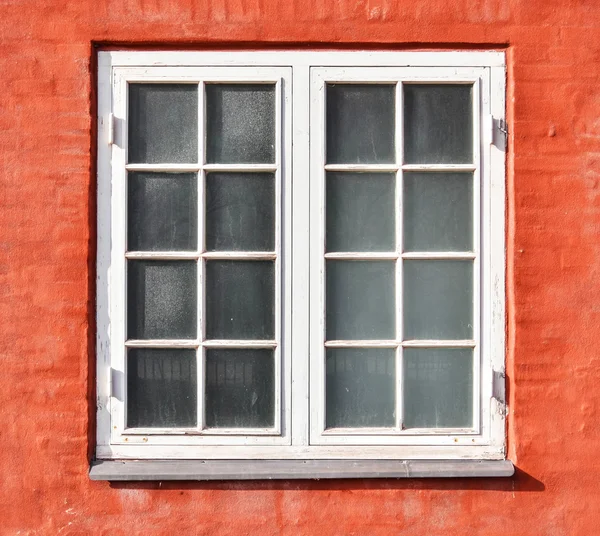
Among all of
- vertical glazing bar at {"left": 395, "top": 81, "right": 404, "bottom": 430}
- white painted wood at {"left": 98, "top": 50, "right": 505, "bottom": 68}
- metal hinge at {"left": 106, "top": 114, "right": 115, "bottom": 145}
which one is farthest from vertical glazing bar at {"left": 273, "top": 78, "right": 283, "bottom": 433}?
metal hinge at {"left": 106, "top": 114, "right": 115, "bottom": 145}

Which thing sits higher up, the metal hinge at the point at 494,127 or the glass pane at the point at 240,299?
the metal hinge at the point at 494,127

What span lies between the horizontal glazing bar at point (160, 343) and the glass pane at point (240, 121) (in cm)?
79

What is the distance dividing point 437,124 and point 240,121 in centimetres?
85

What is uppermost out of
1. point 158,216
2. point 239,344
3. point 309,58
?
point 309,58

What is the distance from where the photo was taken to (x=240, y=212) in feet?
10.2

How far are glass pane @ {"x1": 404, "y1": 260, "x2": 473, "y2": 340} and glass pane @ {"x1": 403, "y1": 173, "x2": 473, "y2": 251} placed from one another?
0.09m

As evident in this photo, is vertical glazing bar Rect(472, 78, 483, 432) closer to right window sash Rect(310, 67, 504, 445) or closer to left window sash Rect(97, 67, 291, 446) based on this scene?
right window sash Rect(310, 67, 504, 445)

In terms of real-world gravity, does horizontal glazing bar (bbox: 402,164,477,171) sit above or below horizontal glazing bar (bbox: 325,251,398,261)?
above

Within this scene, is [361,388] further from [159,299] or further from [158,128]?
[158,128]

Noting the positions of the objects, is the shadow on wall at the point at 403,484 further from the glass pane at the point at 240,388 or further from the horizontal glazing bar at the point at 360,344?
the horizontal glazing bar at the point at 360,344

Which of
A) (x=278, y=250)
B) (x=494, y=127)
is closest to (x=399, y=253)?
(x=278, y=250)

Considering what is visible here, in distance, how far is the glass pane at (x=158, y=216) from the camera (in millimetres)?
3111

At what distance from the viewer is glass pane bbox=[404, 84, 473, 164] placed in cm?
313

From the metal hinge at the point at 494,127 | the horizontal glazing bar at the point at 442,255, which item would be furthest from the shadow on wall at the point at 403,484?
the metal hinge at the point at 494,127
